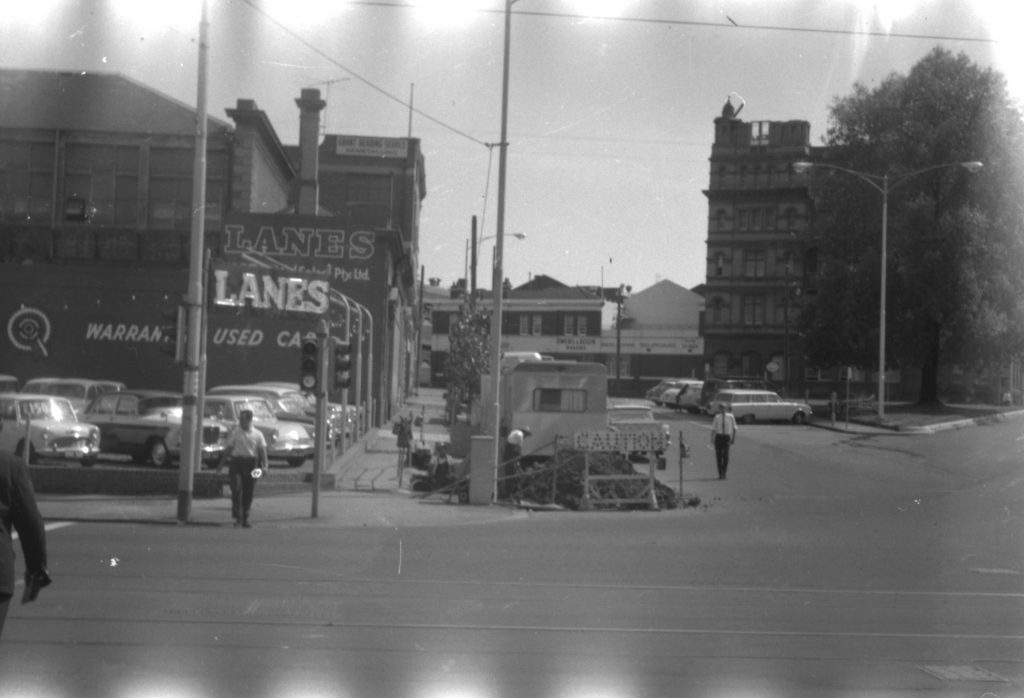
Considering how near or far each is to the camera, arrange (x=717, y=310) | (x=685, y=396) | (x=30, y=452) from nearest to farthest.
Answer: (x=30, y=452) → (x=685, y=396) → (x=717, y=310)

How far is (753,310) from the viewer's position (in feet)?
227

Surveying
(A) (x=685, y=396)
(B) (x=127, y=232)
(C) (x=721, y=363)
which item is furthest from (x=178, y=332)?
(C) (x=721, y=363)

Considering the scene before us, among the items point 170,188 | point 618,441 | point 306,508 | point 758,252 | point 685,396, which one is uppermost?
point 758,252

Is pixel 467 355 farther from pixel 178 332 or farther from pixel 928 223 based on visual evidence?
pixel 178 332

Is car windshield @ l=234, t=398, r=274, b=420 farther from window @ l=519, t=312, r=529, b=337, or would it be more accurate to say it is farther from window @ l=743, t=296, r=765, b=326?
window @ l=743, t=296, r=765, b=326

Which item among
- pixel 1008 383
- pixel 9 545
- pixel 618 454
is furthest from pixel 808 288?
pixel 9 545

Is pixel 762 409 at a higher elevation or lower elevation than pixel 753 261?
lower

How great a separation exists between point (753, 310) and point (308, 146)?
29.9m

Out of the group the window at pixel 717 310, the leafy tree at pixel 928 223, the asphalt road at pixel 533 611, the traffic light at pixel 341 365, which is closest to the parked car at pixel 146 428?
the traffic light at pixel 341 365

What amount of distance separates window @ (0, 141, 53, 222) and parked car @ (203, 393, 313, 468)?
63.3ft

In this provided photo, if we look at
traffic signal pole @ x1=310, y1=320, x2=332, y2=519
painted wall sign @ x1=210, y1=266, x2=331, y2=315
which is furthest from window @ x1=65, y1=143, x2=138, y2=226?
traffic signal pole @ x1=310, y1=320, x2=332, y2=519

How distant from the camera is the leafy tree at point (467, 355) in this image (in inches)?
1777

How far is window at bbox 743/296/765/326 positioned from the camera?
6862cm

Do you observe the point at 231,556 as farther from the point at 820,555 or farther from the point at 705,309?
the point at 705,309
